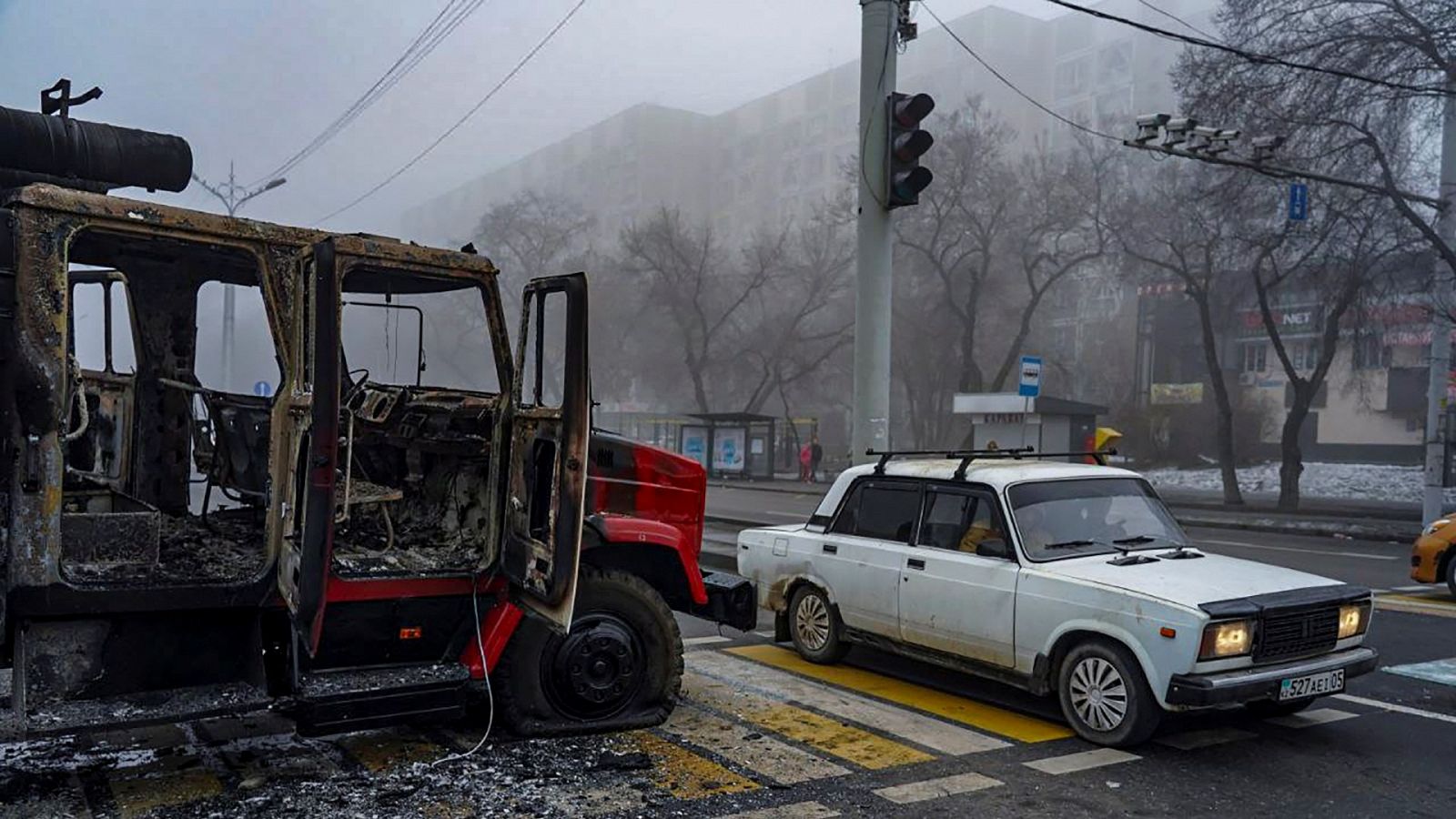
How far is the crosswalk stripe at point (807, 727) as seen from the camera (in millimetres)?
5812

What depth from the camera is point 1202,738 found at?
623 cm

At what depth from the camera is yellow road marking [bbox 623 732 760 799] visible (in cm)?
523

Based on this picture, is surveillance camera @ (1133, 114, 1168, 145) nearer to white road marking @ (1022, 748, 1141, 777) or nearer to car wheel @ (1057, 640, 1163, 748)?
car wheel @ (1057, 640, 1163, 748)

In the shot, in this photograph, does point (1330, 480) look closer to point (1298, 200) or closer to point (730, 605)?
point (1298, 200)

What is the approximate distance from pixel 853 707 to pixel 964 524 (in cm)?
137

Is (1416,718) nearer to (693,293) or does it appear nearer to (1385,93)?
(1385,93)

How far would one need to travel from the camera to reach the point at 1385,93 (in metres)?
19.2

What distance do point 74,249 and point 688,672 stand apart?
15.0ft

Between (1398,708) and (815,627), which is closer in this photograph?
(1398,708)

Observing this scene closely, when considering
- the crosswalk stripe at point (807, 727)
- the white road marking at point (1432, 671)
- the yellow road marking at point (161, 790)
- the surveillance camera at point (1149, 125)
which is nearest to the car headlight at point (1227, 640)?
the crosswalk stripe at point (807, 727)

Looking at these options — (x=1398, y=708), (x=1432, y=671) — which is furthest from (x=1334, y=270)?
(x=1398, y=708)

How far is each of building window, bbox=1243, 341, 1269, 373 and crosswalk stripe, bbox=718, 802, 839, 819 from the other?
48.2 meters

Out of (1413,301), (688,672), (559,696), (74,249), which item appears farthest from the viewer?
(1413,301)

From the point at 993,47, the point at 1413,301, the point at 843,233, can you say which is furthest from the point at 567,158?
the point at 1413,301
